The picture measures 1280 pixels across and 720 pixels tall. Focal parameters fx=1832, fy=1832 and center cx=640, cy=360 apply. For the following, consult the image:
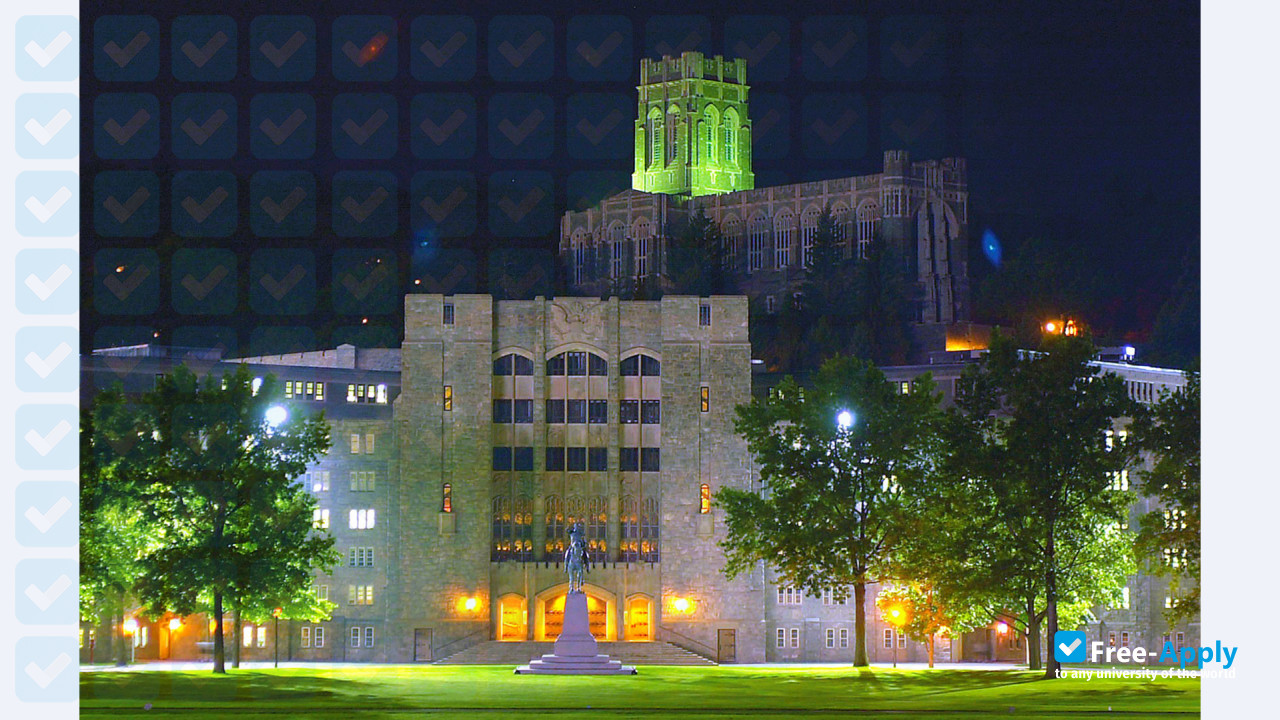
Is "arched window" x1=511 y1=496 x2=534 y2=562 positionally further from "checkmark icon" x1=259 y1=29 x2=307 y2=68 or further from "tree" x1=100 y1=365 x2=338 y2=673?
"checkmark icon" x1=259 y1=29 x2=307 y2=68

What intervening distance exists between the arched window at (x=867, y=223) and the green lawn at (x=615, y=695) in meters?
77.7

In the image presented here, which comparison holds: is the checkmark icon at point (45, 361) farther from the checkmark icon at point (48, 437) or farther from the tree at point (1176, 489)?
the tree at point (1176, 489)

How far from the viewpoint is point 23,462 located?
2494cm

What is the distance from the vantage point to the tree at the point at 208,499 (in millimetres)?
64625

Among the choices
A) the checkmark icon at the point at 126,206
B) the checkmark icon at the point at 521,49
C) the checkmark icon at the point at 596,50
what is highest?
the checkmark icon at the point at 596,50

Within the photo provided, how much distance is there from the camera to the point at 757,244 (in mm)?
148625

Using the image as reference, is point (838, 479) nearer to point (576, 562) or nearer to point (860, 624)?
point (860, 624)

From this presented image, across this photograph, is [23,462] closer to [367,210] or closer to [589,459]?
[367,210]

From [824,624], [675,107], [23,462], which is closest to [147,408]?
[824,624]

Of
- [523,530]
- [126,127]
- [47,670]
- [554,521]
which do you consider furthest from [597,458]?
[47,670]

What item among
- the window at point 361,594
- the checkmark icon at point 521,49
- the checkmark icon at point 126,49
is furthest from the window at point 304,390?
Answer: the checkmark icon at point 126,49

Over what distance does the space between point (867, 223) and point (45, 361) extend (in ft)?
398

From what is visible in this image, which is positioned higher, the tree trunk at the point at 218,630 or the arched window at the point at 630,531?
the arched window at the point at 630,531

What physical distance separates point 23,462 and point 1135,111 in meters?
56.0
